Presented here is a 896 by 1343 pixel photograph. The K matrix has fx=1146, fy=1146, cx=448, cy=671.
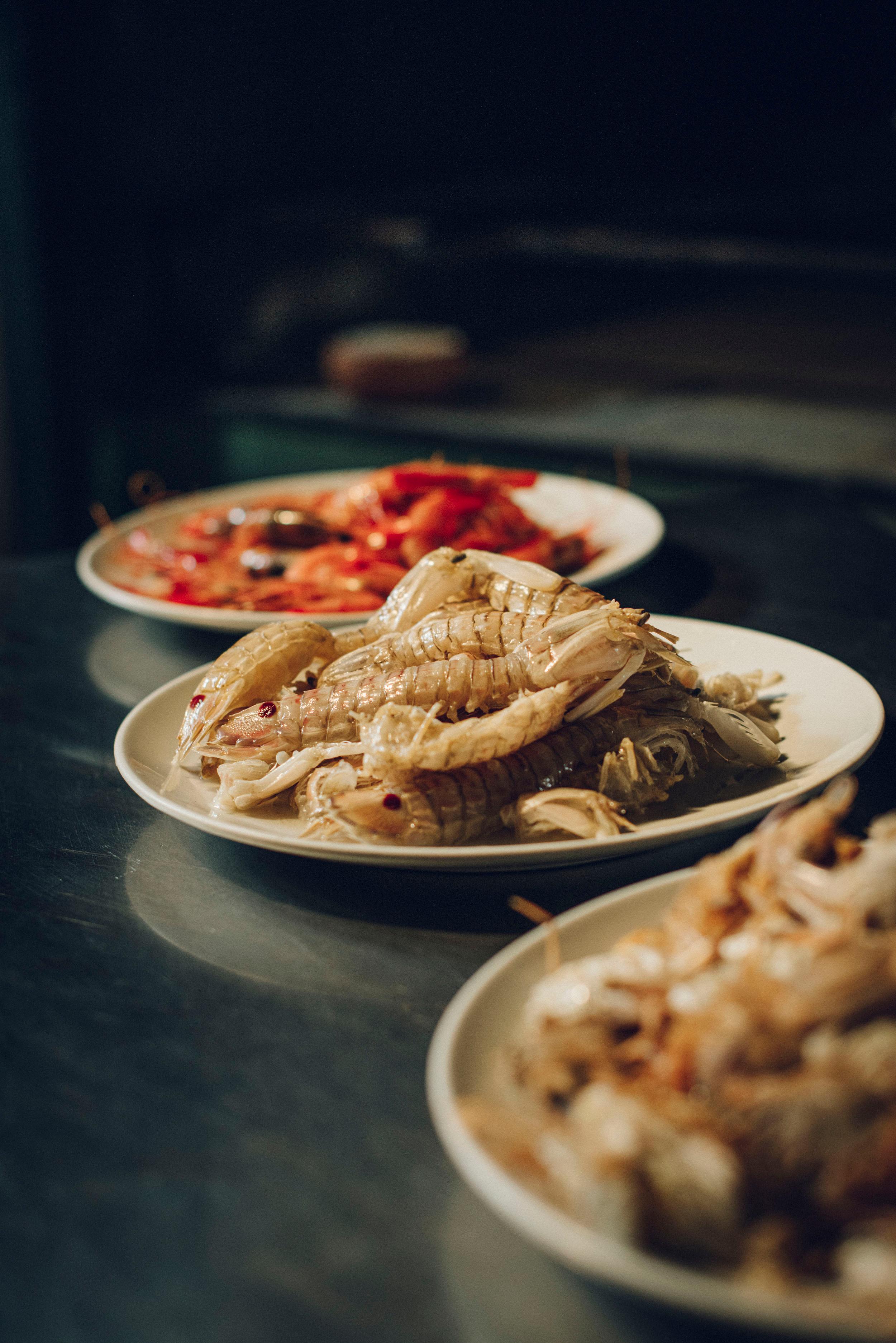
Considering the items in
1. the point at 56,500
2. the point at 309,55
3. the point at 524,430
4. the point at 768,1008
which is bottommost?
the point at 56,500

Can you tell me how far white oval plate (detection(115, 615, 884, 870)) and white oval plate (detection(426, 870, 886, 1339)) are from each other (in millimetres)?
67

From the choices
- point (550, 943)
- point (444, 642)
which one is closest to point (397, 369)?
point (444, 642)

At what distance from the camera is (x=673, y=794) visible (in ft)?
3.31

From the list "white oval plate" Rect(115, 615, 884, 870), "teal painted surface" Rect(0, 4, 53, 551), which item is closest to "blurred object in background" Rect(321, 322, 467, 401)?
"teal painted surface" Rect(0, 4, 53, 551)

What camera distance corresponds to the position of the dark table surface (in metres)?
0.58

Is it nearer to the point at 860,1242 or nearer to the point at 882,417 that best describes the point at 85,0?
the point at 882,417

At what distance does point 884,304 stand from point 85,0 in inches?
133

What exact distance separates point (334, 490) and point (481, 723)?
128cm

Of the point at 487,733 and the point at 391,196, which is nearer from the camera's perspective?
the point at 487,733

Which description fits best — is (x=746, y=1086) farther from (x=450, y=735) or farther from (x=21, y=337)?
(x=21, y=337)

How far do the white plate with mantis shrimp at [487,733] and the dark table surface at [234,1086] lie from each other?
0.05 meters

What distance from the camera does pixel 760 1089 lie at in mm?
547

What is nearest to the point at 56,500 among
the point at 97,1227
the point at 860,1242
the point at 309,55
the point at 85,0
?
the point at 85,0

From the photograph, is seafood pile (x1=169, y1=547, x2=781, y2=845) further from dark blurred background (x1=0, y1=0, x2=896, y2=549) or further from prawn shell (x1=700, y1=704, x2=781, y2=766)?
dark blurred background (x1=0, y1=0, x2=896, y2=549)
